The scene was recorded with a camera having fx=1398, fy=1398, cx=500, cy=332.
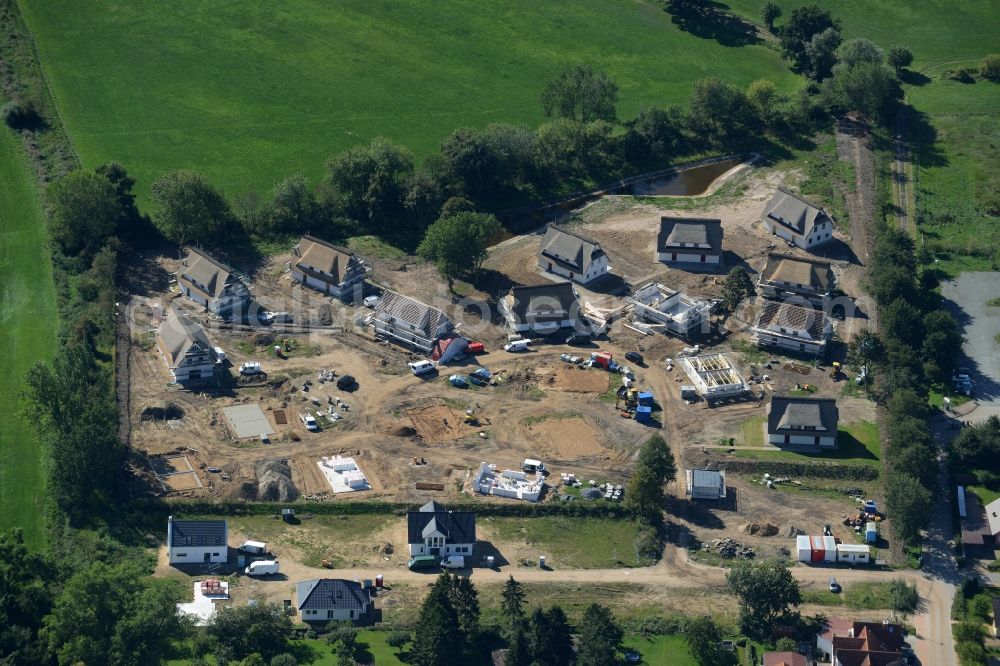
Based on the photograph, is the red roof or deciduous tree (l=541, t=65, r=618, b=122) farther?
deciduous tree (l=541, t=65, r=618, b=122)

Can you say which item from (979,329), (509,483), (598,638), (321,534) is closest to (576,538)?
(509,483)

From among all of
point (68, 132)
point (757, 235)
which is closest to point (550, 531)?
point (757, 235)

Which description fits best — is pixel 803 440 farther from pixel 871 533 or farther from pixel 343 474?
pixel 343 474

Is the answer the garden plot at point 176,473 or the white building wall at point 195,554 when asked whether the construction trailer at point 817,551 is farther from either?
the garden plot at point 176,473

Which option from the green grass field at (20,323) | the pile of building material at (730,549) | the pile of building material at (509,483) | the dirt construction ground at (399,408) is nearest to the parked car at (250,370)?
the dirt construction ground at (399,408)

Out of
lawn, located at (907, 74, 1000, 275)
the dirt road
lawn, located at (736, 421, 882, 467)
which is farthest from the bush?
lawn, located at (907, 74, 1000, 275)

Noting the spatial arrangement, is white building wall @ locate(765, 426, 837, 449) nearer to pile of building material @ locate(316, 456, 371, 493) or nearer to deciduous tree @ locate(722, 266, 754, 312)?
deciduous tree @ locate(722, 266, 754, 312)
